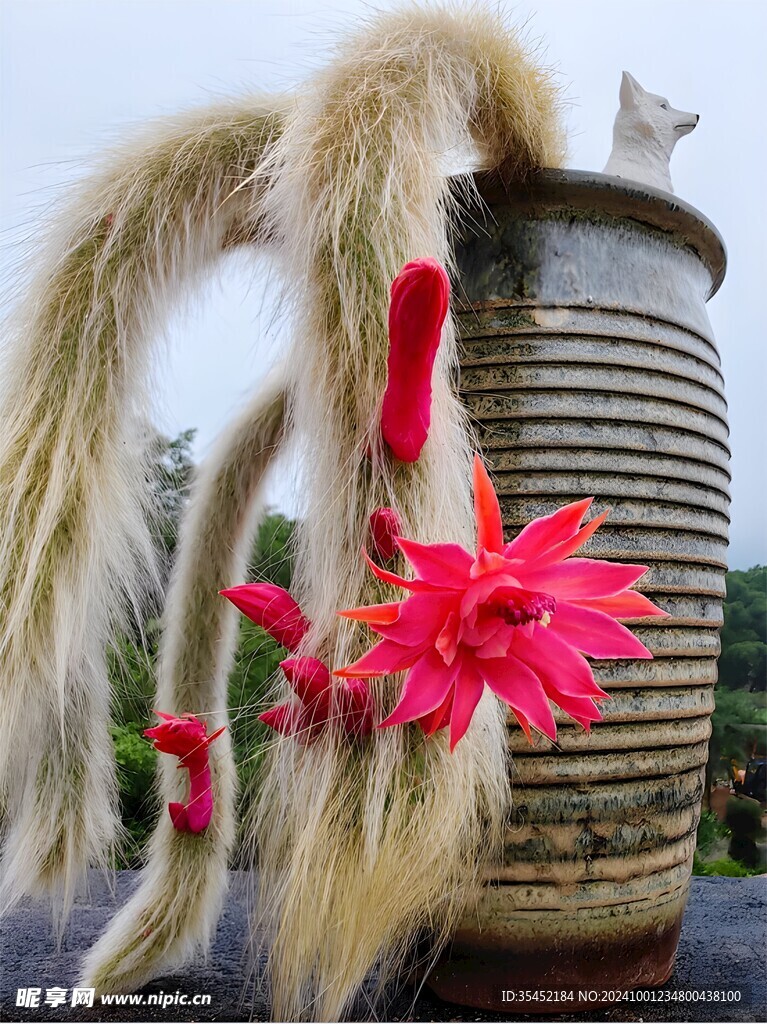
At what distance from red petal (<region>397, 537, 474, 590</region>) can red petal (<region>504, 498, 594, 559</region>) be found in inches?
0.6

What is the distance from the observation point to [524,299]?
0.42 metres

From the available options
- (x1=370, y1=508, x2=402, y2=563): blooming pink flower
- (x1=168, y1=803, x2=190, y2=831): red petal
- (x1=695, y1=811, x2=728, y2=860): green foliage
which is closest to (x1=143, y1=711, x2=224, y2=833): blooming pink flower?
(x1=168, y1=803, x2=190, y2=831): red petal

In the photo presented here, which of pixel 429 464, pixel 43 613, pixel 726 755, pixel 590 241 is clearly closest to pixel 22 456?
pixel 43 613

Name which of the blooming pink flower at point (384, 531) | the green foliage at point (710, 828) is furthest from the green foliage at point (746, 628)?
the blooming pink flower at point (384, 531)

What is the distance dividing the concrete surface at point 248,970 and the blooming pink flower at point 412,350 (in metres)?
0.26

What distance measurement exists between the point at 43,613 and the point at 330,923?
0.17 m

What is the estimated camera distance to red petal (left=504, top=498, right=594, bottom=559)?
23 centimetres

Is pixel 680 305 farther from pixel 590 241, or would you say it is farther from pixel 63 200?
pixel 63 200

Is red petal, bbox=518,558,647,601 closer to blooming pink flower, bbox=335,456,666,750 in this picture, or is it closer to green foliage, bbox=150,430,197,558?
blooming pink flower, bbox=335,456,666,750

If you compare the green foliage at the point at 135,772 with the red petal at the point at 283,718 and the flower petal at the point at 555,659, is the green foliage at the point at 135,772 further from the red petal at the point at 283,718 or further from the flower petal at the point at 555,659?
the flower petal at the point at 555,659

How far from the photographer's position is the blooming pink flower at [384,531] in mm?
311

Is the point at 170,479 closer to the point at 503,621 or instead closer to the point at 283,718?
the point at 283,718

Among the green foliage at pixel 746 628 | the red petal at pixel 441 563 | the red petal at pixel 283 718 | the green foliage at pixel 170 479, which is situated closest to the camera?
the red petal at pixel 441 563

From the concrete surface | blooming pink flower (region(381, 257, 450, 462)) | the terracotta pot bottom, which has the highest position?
blooming pink flower (region(381, 257, 450, 462))
